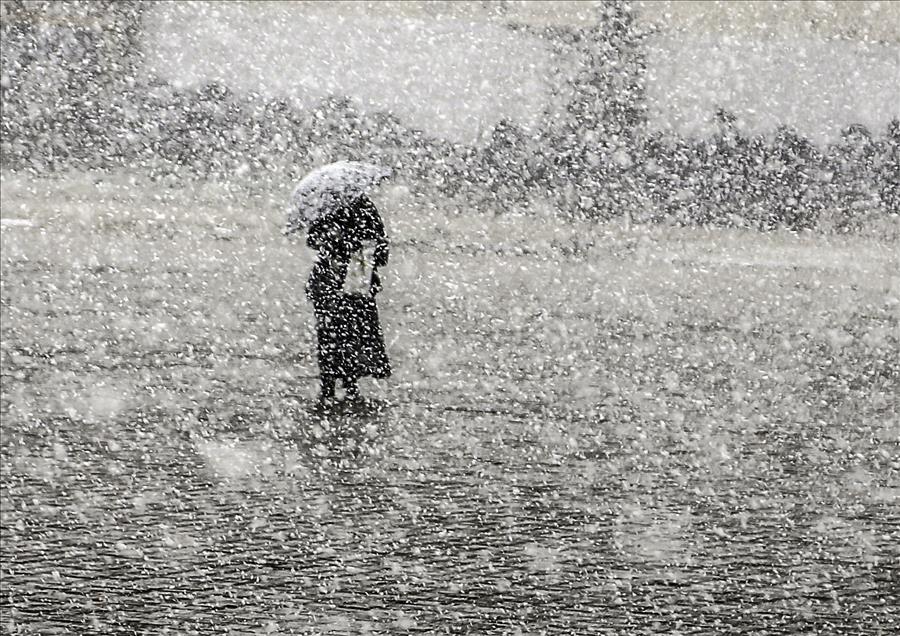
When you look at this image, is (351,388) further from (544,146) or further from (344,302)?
(544,146)

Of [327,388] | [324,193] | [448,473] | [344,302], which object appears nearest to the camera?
[448,473]

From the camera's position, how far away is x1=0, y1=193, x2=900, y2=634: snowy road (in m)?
2.99

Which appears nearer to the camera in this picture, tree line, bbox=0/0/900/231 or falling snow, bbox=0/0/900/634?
falling snow, bbox=0/0/900/634

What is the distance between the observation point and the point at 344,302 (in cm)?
469

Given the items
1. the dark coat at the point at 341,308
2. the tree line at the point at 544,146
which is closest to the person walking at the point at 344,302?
the dark coat at the point at 341,308

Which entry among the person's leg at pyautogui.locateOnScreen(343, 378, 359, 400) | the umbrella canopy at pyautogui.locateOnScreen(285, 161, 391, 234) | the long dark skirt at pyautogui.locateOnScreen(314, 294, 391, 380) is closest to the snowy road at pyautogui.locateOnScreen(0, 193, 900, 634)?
the person's leg at pyautogui.locateOnScreen(343, 378, 359, 400)

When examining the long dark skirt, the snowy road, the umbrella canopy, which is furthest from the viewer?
the long dark skirt

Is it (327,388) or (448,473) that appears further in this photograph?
(327,388)

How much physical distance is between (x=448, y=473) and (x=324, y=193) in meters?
1.34

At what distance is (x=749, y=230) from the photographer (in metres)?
15.3

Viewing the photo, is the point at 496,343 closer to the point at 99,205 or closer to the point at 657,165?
the point at 99,205

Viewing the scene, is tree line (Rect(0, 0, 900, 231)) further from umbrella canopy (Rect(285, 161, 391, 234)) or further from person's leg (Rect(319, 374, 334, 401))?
umbrella canopy (Rect(285, 161, 391, 234))

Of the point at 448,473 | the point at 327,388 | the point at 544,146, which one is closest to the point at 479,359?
the point at 327,388

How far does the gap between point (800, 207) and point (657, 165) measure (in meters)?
2.56
